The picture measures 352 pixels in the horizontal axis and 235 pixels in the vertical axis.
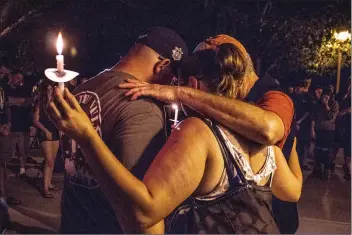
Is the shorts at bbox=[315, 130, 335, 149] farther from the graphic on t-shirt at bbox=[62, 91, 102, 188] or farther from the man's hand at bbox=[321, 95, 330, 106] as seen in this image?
the graphic on t-shirt at bbox=[62, 91, 102, 188]

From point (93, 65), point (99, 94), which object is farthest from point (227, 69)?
point (93, 65)

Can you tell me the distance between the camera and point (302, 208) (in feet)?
22.1

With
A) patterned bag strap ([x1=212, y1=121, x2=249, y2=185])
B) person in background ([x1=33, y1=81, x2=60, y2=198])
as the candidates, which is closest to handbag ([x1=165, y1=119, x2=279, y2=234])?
patterned bag strap ([x1=212, y1=121, x2=249, y2=185])

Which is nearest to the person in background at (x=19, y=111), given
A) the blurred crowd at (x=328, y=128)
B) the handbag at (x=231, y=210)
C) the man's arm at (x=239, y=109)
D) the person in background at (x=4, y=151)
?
the person in background at (x=4, y=151)

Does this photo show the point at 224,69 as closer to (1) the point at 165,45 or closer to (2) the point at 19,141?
(1) the point at 165,45

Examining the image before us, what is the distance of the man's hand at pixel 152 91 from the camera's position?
187 cm

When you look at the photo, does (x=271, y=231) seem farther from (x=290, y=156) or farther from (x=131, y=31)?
(x=131, y=31)

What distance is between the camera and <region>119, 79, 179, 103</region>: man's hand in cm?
187

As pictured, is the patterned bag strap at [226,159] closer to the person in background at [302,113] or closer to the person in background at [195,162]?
the person in background at [195,162]

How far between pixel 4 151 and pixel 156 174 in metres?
5.55

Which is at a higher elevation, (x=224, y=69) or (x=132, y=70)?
(x=224, y=69)

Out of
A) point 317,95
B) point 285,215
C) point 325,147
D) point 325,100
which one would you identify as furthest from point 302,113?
point 285,215

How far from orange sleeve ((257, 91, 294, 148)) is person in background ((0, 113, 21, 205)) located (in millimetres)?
4932

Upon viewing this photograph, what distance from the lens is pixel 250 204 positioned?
1.67 metres
